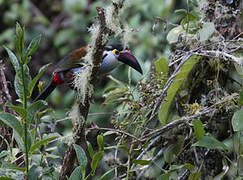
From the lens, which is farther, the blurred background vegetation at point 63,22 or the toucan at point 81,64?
the blurred background vegetation at point 63,22

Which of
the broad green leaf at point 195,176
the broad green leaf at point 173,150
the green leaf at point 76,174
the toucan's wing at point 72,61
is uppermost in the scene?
the toucan's wing at point 72,61

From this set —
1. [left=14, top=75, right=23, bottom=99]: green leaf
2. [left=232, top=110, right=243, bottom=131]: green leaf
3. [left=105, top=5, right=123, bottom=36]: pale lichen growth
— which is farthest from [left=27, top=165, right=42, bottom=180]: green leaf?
[left=232, top=110, right=243, bottom=131]: green leaf

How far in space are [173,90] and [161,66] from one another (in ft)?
0.24

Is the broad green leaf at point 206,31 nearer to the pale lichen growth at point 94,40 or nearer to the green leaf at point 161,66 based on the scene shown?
the green leaf at point 161,66

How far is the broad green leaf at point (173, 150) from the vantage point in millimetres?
938

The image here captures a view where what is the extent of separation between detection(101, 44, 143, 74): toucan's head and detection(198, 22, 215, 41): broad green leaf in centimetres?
19

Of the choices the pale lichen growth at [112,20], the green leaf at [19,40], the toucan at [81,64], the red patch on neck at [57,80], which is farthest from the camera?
the red patch on neck at [57,80]

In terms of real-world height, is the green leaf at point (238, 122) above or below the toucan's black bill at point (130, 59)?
below

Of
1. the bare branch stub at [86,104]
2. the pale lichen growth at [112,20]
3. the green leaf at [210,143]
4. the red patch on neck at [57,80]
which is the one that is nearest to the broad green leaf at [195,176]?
the green leaf at [210,143]

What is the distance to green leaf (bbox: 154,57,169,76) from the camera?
3.12ft

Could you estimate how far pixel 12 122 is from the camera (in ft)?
2.16

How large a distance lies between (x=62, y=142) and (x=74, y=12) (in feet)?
8.05

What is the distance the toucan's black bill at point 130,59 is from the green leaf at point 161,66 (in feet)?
0.38

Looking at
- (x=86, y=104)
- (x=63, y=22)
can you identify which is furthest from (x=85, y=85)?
(x=63, y=22)
